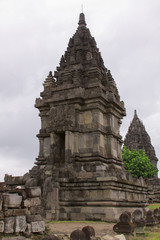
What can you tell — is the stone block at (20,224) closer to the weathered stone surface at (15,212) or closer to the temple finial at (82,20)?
the weathered stone surface at (15,212)

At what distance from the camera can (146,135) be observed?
68.3m

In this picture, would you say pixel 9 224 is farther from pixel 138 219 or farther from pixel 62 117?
pixel 62 117

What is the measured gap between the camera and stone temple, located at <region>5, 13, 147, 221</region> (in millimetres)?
13750

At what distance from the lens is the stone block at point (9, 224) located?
8.23 m

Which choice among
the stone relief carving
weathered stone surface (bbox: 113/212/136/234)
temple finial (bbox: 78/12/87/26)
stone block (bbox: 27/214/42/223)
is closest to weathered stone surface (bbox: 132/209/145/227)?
weathered stone surface (bbox: 113/212/136/234)

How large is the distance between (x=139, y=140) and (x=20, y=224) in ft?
201

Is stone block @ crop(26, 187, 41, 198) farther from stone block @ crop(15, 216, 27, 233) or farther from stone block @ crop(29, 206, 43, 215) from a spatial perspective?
stone block @ crop(15, 216, 27, 233)

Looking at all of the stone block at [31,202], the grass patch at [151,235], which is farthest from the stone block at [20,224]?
the grass patch at [151,235]

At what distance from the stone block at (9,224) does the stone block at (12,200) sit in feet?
1.34

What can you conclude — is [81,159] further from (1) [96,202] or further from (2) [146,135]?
(2) [146,135]

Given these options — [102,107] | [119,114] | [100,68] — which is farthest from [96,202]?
[100,68]

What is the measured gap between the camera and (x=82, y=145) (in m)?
17.0

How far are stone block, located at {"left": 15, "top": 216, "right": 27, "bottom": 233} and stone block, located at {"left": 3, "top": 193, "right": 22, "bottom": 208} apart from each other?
1.49 ft

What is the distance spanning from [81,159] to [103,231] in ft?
22.6
